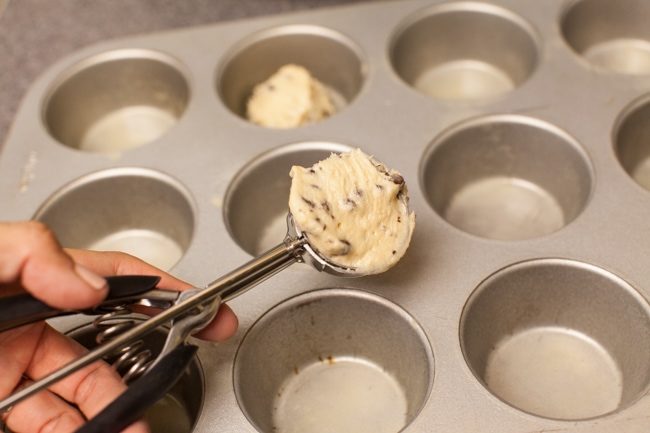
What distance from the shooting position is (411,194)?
46.1 inches

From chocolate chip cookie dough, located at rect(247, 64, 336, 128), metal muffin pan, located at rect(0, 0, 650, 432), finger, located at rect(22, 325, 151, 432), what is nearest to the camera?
finger, located at rect(22, 325, 151, 432)

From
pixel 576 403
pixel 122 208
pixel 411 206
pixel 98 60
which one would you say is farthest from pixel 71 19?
pixel 576 403

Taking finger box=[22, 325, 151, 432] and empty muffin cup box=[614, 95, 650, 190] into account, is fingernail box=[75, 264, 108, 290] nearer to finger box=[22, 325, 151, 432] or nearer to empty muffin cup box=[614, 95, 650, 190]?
finger box=[22, 325, 151, 432]

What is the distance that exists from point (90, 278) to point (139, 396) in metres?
0.15

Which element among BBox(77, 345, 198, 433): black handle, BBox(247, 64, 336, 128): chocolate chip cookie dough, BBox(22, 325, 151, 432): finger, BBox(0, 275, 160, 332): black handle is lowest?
BBox(22, 325, 151, 432): finger

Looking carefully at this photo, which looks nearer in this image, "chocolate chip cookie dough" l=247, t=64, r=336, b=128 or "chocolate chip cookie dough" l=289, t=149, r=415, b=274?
"chocolate chip cookie dough" l=289, t=149, r=415, b=274

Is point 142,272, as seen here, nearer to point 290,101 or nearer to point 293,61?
point 290,101

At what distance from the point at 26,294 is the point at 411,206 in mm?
618

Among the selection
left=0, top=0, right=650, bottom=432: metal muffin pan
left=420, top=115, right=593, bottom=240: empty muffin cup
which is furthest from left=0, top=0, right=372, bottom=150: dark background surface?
left=420, top=115, right=593, bottom=240: empty muffin cup

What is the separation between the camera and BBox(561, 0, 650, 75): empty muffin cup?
153 centimetres

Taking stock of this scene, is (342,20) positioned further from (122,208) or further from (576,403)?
(576,403)

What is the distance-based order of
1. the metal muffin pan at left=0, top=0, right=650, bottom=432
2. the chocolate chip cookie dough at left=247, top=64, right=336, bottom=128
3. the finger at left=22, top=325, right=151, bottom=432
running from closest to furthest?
the finger at left=22, top=325, right=151, bottom=432, the metal muffin pan at left=0, top=0, right=650, bottom=432, the chocolate chip cookie dough at left=247, top=64, right=336, bottom=128

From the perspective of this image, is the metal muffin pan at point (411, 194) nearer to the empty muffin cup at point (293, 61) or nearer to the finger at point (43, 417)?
the empty muffin cup at point (293, 61)

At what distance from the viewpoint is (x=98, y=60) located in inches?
59.6
